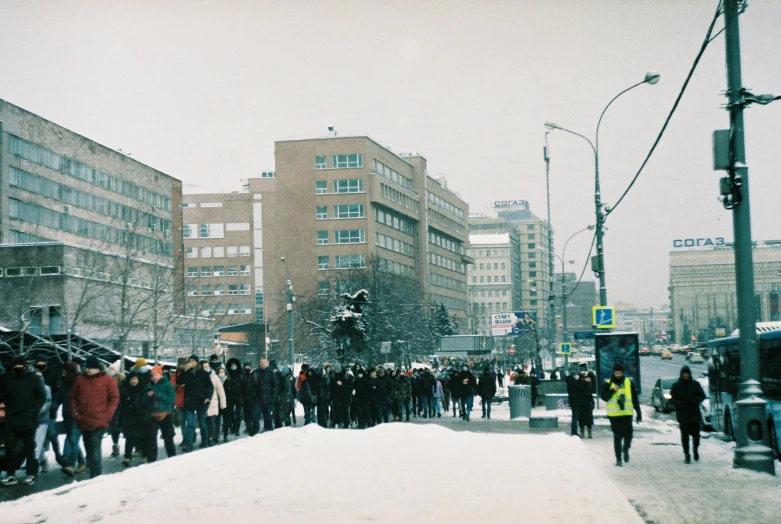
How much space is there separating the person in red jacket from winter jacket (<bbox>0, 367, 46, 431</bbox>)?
0.50 m

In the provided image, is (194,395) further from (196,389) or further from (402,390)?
(402,390)

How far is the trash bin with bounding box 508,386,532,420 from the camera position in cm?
3266

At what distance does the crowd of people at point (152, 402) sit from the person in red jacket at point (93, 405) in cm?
1

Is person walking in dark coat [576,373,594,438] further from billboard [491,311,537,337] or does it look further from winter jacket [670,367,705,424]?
billboard [491,311,537,337]

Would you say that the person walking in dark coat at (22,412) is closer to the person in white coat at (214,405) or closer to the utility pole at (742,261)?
the person in white coat at (214,405)

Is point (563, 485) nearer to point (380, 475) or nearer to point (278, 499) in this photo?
point (380, 475)

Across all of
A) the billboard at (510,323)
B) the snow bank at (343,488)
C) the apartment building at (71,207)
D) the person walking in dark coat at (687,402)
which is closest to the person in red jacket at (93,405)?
the snow bank at (343,488)

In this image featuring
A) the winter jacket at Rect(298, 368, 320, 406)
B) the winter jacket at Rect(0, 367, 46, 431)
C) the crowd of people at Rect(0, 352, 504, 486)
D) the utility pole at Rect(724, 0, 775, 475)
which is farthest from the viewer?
the winter jacket at Rect(298, 368, 320, 406)

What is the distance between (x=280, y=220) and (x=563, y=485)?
352ft

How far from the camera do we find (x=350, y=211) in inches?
4569

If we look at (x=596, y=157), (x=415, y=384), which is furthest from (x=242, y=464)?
(x=596, y=157)

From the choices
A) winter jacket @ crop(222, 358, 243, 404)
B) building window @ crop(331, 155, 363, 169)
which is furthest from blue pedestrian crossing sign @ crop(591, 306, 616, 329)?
building window @ crop(331, 155, 363, 169)

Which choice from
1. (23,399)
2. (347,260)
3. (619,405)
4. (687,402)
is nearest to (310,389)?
(619,405)

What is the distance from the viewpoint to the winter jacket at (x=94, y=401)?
1421 centimetres
